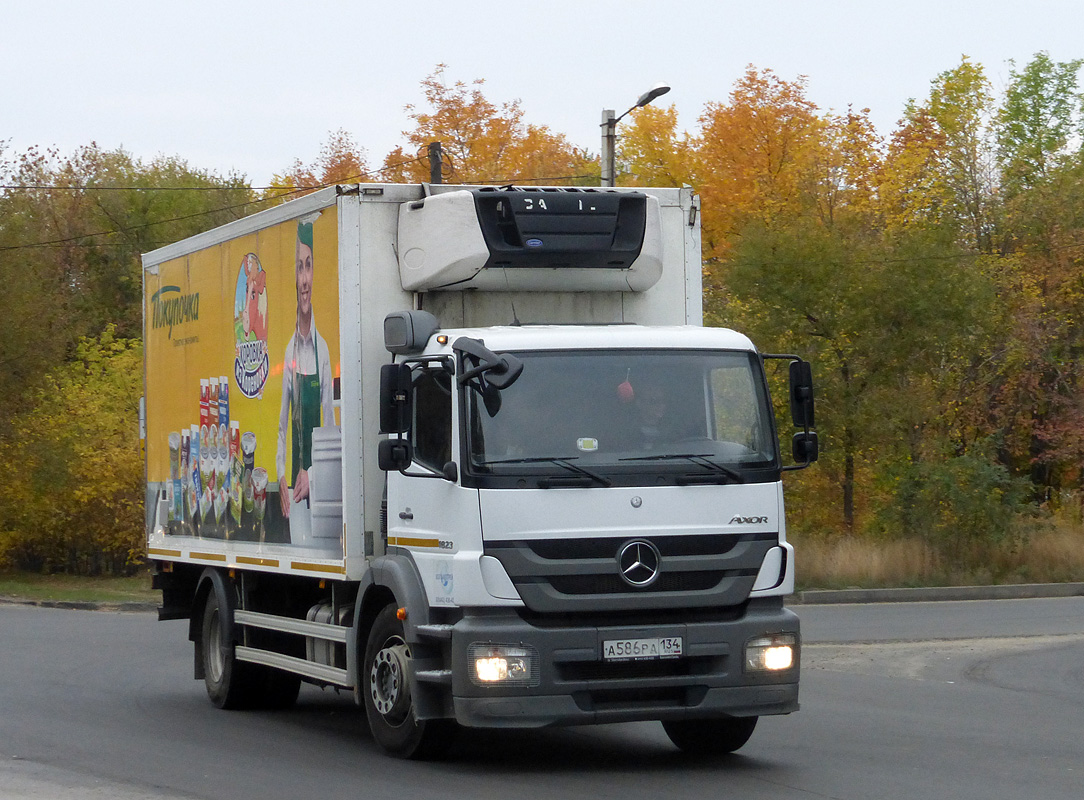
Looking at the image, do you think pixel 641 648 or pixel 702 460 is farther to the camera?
pixel 702 460

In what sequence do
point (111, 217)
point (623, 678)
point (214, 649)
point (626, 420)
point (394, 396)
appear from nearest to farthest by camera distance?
point (623, 678)
point (626, 420)
point (394, 396)
point (214, 649)
point (111, 217)

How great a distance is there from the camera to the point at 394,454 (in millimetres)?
9188

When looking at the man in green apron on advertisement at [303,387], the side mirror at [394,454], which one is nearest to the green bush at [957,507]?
the man in green apron on advertisement at [303,387]

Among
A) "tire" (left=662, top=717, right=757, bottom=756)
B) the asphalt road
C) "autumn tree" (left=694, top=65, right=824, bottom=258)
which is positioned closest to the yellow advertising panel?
the asphalt road

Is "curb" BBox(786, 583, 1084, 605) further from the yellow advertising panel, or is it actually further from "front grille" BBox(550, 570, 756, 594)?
"front grille" BBox(550, 570, 756, 594)

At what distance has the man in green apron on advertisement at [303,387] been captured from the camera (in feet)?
34.0

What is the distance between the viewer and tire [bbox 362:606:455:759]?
933 centimetres

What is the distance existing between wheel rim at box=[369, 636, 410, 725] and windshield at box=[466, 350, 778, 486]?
53.3 inches

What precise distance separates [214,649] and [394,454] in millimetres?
4520

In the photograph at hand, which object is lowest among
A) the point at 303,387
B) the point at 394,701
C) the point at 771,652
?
the point at 394,701

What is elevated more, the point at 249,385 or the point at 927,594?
the point at 249,385

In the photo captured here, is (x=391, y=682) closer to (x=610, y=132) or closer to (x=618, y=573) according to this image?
(x=618, y=573)

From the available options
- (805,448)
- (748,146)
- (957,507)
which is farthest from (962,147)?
(805,448)

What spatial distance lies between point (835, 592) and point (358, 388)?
14.6 meters
